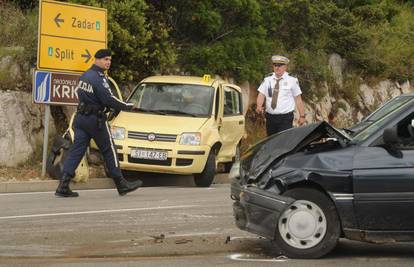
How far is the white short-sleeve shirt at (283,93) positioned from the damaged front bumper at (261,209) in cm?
418

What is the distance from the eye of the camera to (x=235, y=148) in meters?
14.0

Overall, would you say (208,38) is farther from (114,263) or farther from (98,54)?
(114,263)

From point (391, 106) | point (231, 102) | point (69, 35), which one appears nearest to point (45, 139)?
point (69, 35)

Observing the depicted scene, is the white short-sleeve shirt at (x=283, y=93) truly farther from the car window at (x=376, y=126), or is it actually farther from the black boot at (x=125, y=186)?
the car window at (x=376, y=126)

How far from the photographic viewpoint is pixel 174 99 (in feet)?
43.3

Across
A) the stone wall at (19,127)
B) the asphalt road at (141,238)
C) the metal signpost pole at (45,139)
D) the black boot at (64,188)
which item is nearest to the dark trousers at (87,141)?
the black boot at (64,188)

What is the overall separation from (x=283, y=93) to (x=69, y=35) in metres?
4.61

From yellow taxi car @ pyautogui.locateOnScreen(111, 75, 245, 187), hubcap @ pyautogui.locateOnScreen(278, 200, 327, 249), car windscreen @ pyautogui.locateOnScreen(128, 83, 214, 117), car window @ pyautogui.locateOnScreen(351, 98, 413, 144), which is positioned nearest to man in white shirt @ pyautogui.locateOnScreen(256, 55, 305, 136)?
yellow taxi car @ pyautogui.locateOnScreen(111, 75, 245, 187)

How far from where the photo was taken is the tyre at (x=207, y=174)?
489 inches

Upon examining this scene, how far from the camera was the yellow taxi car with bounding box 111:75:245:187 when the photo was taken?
12.0m

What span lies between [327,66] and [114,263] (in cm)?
1602

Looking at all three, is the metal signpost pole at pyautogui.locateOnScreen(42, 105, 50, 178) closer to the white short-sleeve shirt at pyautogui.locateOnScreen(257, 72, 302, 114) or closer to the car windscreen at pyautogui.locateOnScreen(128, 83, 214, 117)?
the car windscreen at pyautogui.locateOnScreen(128, 83, 214, 117)

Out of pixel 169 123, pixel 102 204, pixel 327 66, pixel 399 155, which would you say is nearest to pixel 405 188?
pixel 399 155

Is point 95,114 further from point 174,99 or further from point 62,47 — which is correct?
point 62,47
